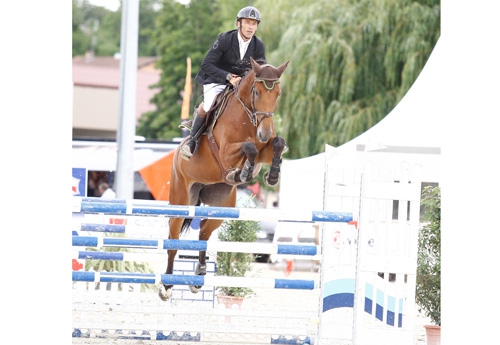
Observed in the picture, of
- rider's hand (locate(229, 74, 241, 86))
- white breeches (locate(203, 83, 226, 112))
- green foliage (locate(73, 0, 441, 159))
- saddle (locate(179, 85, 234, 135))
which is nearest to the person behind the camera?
rider's hand (locate(229, 74, 241, 86))

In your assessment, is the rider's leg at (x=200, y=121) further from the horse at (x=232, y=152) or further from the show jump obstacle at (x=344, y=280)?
the show jump obstacle at (x=344, y=280)

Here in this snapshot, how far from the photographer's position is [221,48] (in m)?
6.06

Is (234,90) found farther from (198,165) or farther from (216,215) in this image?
(216,215)

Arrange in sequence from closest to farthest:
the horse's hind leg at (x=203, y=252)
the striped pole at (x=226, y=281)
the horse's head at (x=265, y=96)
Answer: the striped pole at (x=226, y=281) < the horse's head at (x=265, y=96) < the horse's hind leg at (x=203, y=252)

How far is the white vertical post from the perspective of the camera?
1186 cm

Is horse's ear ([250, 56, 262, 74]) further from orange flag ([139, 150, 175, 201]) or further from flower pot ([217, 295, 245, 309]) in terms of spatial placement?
orange flag ([139, 150, 175, 201])

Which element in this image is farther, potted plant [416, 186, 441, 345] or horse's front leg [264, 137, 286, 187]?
potted plant [416, 186, 441, 345]

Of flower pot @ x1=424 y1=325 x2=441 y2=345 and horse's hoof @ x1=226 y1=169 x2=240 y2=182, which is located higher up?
horse's hoof @ x1=226 y1=169 x2=240 y2=182

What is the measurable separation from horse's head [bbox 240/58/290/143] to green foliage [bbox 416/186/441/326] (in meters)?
1.94

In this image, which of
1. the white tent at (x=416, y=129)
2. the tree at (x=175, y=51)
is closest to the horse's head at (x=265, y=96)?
the white tent at (x=416, y=129)

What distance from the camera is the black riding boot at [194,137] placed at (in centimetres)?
633

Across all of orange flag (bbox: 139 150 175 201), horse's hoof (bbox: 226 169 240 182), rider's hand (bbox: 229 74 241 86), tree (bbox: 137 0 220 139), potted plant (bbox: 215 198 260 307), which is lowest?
potted plant (bbox: 215 198 260 307)

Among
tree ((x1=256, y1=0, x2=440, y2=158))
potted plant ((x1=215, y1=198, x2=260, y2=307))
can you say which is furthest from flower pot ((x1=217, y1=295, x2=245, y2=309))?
tree ((x1=256, y1=0, x2=440, y2=158))

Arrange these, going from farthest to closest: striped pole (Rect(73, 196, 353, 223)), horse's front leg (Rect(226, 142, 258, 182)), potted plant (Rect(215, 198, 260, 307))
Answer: potted plant (Rect(215, 198, 260, 307)), horse's front leg (Rect(226, 142, 258, 182)), striped pole (Rect(73, 196, 353, 223))
